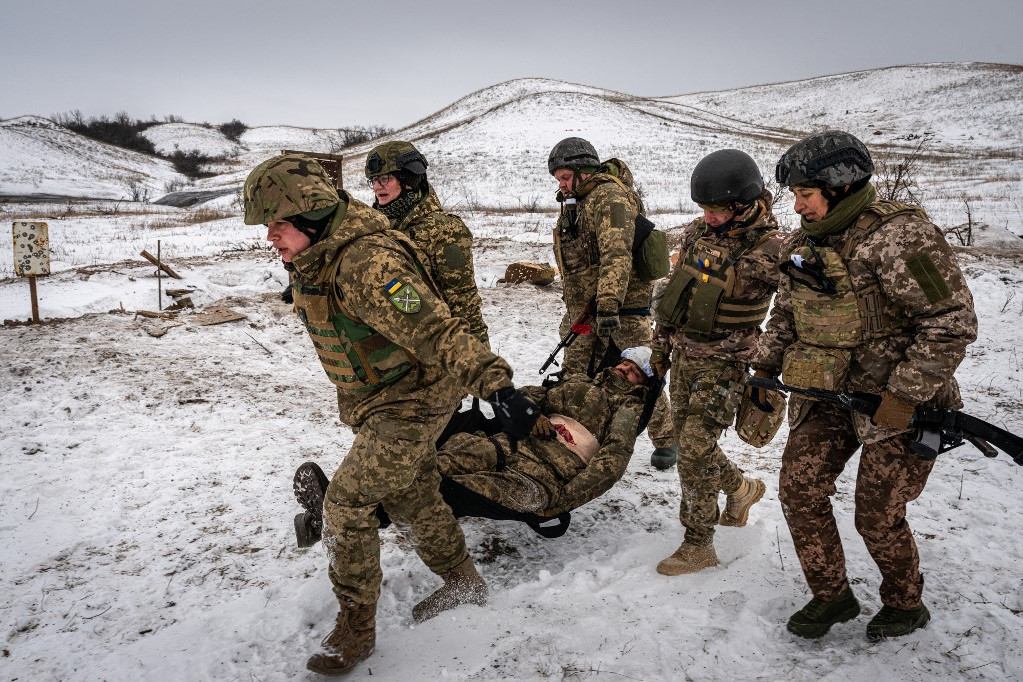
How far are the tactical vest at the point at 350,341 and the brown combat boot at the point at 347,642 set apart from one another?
114 cm

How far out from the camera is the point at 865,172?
2625mm

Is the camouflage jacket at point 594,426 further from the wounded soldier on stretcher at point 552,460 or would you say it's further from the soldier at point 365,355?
the soldier at point 365,355

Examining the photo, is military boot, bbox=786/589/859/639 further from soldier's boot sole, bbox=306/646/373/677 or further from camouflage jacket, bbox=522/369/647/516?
soldier's boot sole, bbox=306/646/373/677

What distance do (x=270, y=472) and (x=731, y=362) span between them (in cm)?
374

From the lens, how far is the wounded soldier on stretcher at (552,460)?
367 cm

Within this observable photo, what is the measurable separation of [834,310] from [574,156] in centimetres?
265

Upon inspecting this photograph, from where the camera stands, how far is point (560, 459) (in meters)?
3.97

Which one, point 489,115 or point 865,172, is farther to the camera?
point 489,115

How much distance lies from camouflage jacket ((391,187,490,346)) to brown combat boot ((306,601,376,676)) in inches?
80.8

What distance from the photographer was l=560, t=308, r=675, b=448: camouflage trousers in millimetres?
4965

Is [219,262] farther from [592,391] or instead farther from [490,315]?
[592,391]

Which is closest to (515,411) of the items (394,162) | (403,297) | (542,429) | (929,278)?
(542,429)

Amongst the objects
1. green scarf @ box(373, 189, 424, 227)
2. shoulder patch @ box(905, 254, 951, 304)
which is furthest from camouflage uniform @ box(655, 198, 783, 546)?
green scarf @ box(373, 189, 424, 227)

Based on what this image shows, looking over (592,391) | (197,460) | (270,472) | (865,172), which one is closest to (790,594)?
(592,391)
